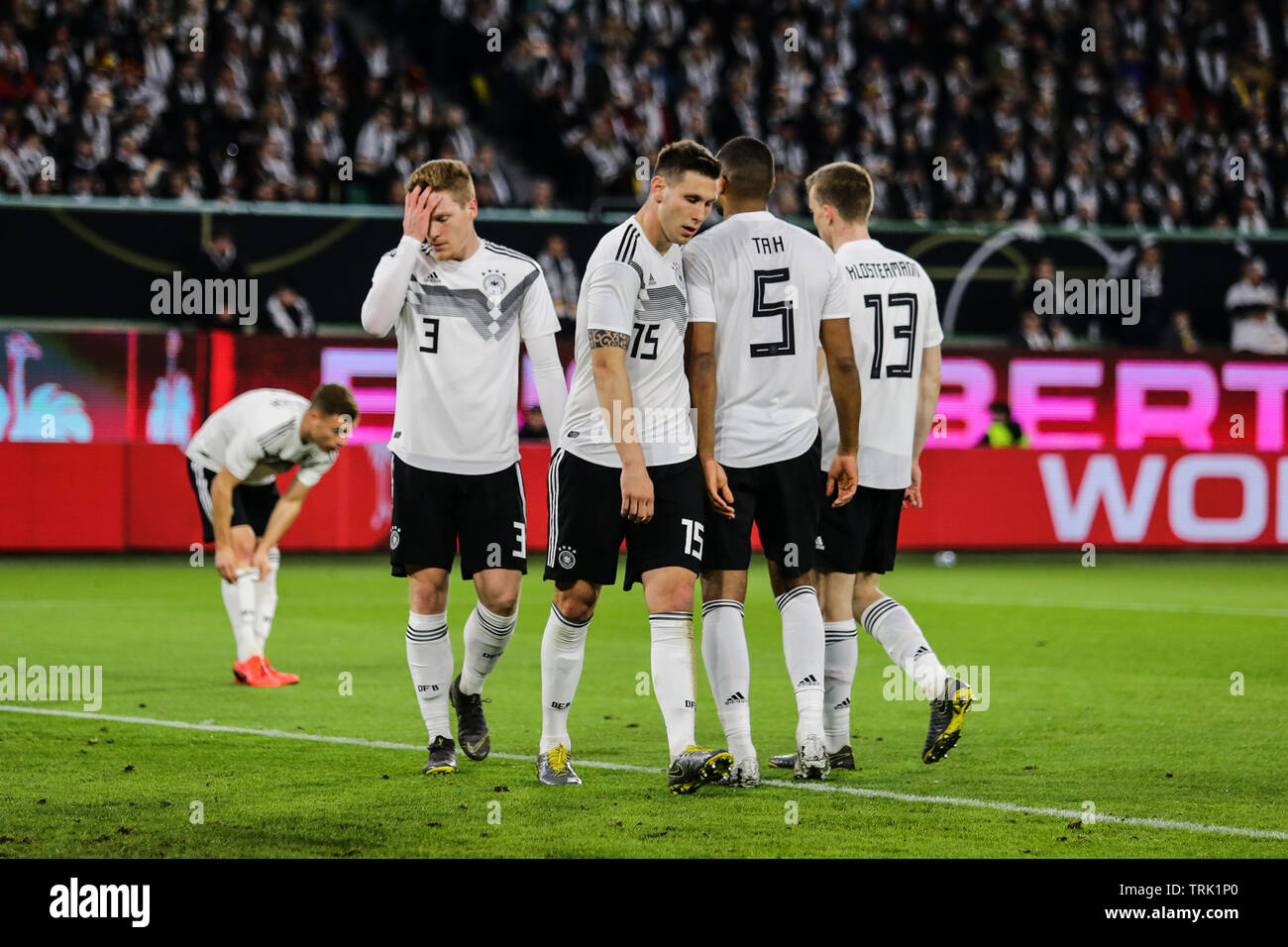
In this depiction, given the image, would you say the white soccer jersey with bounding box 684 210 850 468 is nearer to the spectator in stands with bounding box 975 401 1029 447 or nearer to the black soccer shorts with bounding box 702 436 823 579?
the black soccer shorts with bounding box 702 436 823 579

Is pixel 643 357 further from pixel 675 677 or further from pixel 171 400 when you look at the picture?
pixel 171 400

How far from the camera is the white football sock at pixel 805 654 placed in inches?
270

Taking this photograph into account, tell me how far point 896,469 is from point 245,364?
12088 millimetres

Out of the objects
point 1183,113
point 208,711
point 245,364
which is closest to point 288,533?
point 245,364

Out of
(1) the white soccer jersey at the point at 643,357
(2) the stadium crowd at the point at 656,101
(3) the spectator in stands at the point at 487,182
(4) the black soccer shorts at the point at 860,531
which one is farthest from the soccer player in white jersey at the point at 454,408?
(3) the spectator in stands at the point at 487,182

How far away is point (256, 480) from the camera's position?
1035 centimetres

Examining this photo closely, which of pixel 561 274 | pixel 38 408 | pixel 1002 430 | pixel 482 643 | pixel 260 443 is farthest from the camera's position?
pixel 1002 430

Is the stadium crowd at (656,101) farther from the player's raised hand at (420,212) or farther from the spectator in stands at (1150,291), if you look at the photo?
the player's raised hand at (420,212)

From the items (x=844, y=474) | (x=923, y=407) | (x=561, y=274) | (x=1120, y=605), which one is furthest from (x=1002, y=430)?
(x=844, y=474)

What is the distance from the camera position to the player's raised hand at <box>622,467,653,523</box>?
6234 mm

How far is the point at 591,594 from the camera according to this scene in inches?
261

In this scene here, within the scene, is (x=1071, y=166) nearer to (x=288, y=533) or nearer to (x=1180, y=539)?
(x=1180, y=539)

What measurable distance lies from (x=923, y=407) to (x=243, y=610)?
4251 millimetres

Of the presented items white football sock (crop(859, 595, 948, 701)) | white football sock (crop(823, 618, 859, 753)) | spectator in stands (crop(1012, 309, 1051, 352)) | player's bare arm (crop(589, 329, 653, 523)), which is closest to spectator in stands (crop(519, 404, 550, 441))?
spectator in stands (crop(1012, 309, 1051, 352))
